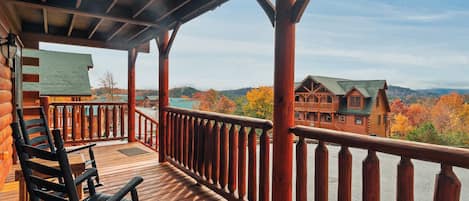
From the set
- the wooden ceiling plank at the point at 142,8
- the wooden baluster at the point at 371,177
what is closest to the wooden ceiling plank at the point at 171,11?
the wooden ceiling plank at the point at 142,8

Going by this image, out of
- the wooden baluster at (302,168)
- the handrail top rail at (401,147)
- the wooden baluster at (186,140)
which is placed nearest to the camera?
the handrail top rail at (401,147)

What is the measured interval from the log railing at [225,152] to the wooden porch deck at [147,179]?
0.13m

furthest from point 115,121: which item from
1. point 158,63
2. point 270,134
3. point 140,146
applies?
point 270,134

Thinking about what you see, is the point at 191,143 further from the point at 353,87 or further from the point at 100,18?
the point at 100,18

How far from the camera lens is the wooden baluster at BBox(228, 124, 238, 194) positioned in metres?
2.74

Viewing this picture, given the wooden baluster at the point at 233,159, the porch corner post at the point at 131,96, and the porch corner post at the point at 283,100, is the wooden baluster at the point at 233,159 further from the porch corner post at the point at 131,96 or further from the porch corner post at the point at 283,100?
the porch corner post at the point at 131,96

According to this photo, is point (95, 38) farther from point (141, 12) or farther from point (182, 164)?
point (182, 164)

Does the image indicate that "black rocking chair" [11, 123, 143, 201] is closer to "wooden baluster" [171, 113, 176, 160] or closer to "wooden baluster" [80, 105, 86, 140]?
"wooden baluster" [171, 113, 176, 160]

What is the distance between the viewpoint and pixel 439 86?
2.78 meters

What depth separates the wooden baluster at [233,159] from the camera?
2.74 metres

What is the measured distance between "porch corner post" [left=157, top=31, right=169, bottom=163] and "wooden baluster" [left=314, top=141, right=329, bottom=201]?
2.97 meters

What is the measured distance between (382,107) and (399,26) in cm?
261

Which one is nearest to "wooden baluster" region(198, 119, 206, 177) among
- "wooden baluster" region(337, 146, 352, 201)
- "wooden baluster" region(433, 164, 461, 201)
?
"wooden baluster" region(337, 146, 352, 201)

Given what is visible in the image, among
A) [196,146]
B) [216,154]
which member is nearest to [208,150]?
[216,154]
